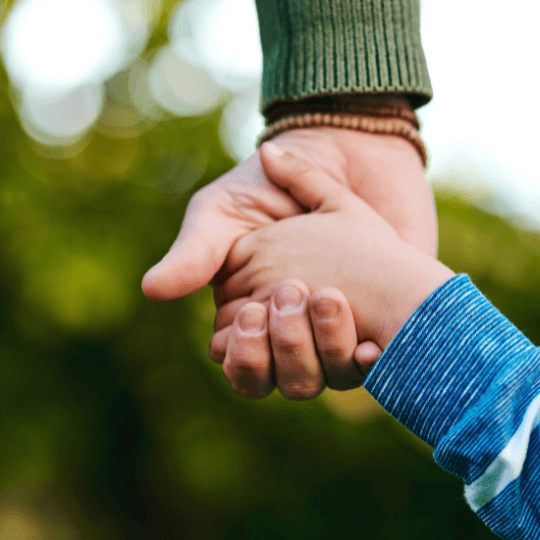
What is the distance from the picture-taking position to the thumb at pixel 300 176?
1.41m

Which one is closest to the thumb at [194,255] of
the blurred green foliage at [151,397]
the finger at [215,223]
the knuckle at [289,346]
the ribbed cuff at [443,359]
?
the finger at [215,223]

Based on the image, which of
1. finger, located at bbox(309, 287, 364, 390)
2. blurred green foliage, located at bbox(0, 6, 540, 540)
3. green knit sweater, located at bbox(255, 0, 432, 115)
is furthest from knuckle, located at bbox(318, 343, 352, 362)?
blurred green foliage, located at bbox(0, 6, 540, 540)

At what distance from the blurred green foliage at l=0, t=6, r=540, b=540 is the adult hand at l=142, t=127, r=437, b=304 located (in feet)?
16.9

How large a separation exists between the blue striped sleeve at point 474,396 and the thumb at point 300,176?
1.51 feet

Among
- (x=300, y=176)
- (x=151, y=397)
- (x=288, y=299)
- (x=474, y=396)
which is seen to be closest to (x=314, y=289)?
(x=288, y=299)

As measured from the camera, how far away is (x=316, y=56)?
144 centimetres

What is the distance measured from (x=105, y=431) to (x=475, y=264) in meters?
5.27

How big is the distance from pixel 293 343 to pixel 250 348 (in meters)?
0.09

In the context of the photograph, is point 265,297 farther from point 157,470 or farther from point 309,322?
point 157,470

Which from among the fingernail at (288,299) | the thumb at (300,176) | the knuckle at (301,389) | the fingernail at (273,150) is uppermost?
the fingernail at (273,150)

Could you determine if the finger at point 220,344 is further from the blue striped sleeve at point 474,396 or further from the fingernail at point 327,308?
the blue striped sleeve at point 474,396

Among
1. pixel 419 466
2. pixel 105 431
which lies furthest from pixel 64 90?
pixel 419 466

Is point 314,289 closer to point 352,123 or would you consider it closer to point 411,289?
point 411,289

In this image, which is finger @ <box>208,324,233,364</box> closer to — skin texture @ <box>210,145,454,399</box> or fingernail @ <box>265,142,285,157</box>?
skin texture @ <box>210,145,454,399</box>
